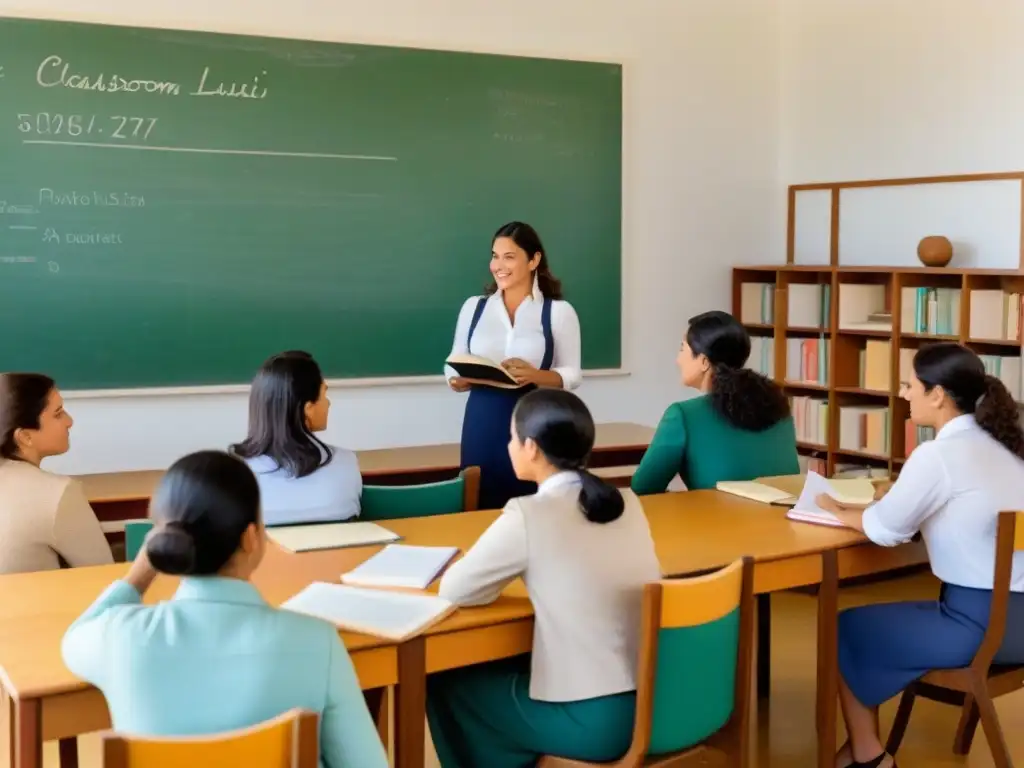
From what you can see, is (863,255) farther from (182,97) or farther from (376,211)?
(182,97)

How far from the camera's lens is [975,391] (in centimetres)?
289

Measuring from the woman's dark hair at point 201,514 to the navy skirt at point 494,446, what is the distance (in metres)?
2.23

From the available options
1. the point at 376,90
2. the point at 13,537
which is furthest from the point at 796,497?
the point at 376,90

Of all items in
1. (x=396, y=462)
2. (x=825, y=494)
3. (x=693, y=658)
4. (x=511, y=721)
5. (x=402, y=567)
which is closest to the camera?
(x=693, y=658)

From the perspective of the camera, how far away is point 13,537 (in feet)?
8.97

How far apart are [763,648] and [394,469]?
1543 millimetres

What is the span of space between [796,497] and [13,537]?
2029 millimetres

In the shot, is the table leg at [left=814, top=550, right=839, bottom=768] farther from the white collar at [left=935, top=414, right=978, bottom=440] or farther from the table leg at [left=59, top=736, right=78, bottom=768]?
the table leg at [left=59, top=736, right=78, bottom=768]

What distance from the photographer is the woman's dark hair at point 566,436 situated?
2.30 meters

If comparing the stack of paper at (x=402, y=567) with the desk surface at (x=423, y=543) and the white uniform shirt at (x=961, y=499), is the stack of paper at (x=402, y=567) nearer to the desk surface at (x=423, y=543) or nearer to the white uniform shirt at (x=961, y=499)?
the desk surface at (x=423, y=543)

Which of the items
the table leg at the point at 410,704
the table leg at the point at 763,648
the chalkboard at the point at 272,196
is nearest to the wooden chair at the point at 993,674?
the table leg at the point at 763,648

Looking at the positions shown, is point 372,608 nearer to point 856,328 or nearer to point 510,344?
point 510,344

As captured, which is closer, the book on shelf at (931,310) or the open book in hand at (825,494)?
the open book in hand at (825,494)

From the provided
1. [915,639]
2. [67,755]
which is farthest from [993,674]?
[67,755]
